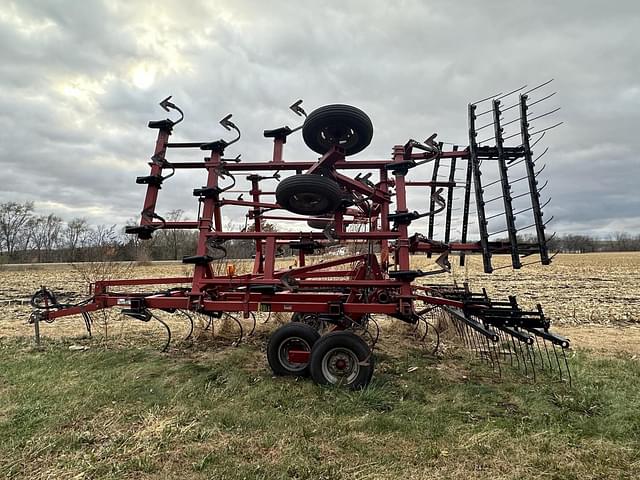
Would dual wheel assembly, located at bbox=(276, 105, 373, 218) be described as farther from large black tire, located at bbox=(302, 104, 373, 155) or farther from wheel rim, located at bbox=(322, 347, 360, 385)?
wheel rim, located at bbox=(322, 347, 360, 385)

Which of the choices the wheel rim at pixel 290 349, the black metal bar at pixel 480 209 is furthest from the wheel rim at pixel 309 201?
the black metal bar at pixel 480 209

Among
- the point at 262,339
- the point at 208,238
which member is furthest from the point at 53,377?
the point at 262,339

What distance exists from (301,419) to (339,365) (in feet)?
3.33

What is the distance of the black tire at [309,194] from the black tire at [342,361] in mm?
1536

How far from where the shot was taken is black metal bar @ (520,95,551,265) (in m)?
4.73

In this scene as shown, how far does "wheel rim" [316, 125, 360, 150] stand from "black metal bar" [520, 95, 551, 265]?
205cm

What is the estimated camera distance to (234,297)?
5.45 meters

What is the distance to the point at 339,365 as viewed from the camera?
4625mm

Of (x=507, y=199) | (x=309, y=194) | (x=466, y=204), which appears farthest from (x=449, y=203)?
(x=309, y=194)

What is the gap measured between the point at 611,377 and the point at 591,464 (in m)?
2.55

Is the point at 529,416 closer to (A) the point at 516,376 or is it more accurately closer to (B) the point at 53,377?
(A) the point at 516,376

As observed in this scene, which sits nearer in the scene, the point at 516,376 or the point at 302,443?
the point at 302,443

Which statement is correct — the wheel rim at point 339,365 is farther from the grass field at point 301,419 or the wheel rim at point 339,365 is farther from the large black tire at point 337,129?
the large black tire at point 337,129

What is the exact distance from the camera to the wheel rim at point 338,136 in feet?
16.3
